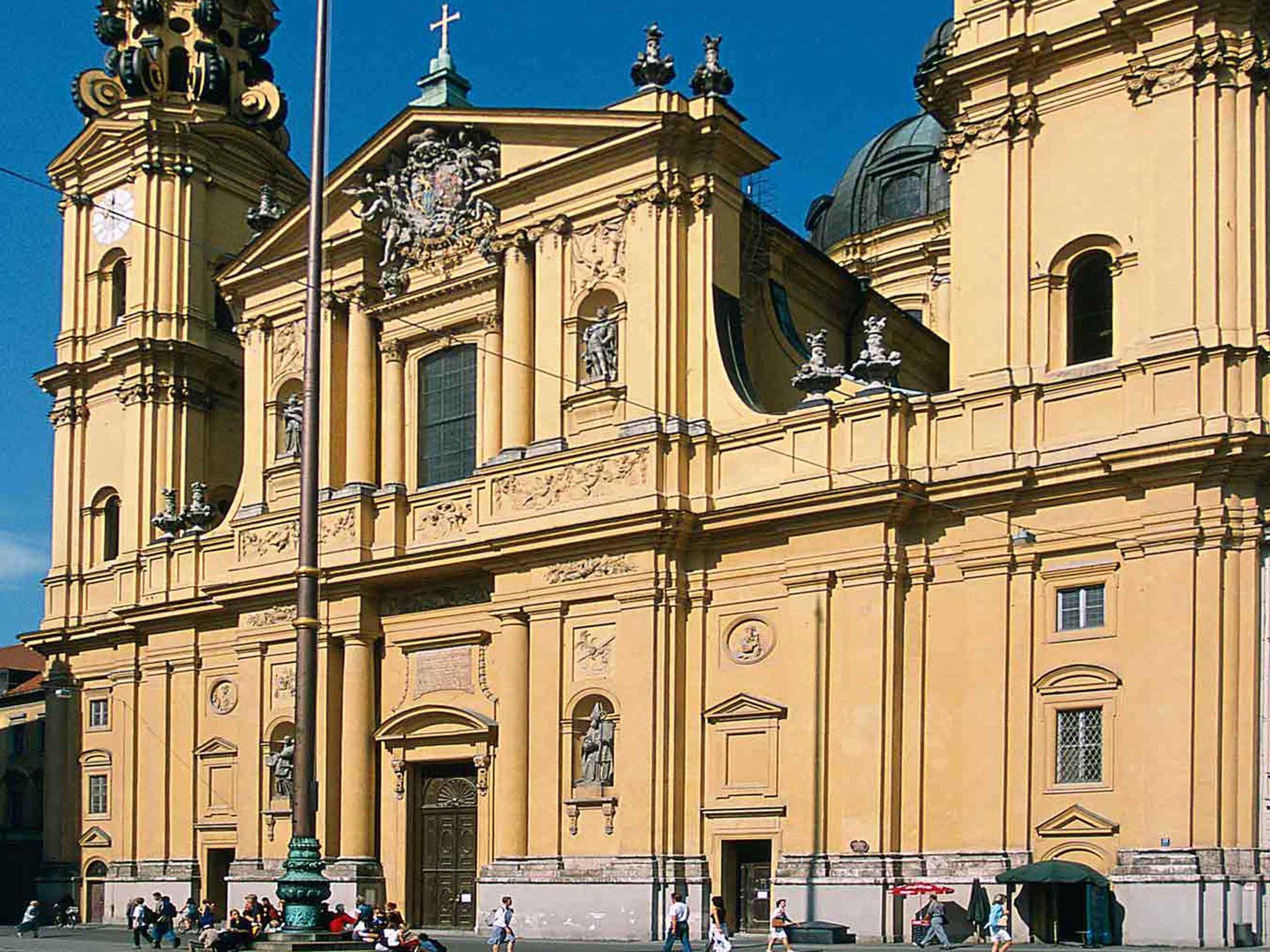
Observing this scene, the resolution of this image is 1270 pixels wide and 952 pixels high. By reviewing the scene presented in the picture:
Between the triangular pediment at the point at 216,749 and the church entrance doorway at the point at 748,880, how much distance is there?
13804mm

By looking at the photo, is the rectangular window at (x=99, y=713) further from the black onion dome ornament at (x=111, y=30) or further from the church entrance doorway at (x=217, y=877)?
the black onion dome ornament at (x=111, y=30)

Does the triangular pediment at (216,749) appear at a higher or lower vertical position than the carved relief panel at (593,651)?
lower

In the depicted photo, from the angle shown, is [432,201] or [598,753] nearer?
[598,753]

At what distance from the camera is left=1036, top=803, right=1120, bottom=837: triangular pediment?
2889cm

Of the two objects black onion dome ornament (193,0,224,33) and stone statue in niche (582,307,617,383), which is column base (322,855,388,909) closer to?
stone statue in niche (582,307,617,383)

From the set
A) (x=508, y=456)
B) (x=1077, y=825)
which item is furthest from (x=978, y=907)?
(x=508, y=456)

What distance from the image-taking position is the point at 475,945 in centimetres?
3306

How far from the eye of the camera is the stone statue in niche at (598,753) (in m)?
34.3

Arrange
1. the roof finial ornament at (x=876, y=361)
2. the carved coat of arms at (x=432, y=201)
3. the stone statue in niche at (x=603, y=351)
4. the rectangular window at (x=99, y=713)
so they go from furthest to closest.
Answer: the rectangular window at (x=99, y=713), the carved coat of arms at (x=432, y=201), the stone statue in niche at (x=603, y=351), the roof finial ornament at (x=876, y=361)

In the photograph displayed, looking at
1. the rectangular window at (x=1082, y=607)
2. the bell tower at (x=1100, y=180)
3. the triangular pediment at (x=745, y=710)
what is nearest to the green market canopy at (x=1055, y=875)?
the rectangular window at (x=1082, y=607)

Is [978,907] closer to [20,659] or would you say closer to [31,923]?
[31,923]

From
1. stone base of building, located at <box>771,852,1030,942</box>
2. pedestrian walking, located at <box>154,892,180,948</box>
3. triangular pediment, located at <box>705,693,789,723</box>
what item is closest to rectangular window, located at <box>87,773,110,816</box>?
pedestrian walking, located at <box>154,892,180,948</box>

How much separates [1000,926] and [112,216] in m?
31.9

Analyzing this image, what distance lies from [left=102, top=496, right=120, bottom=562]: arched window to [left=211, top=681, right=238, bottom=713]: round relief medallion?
6849 mm
